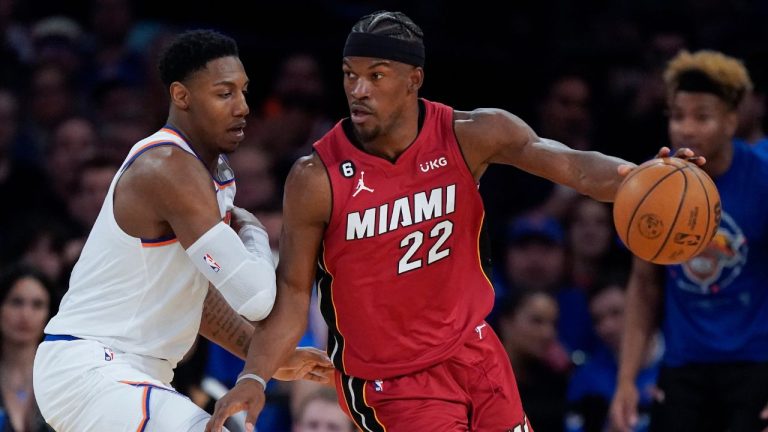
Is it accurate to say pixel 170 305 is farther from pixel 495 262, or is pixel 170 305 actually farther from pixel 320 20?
pixel 320 20

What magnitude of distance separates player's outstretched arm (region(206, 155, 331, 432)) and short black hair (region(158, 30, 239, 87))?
0.58 meters

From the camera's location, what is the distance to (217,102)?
17.5ft

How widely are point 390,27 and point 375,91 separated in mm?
279

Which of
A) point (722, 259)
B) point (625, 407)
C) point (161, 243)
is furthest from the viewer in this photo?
point (625, 407)

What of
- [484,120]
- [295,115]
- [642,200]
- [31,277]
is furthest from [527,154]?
[295,115]

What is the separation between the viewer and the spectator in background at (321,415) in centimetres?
776

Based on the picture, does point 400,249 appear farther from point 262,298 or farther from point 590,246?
point 590,246

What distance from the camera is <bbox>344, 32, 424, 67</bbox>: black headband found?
17.8 feet

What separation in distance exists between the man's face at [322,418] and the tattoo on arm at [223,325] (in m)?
1.96

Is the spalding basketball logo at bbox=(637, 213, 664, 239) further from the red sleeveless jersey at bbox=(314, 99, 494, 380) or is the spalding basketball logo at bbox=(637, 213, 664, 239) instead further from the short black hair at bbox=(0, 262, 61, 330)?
the short black hair at bbox=(0, 262, 61, 330)

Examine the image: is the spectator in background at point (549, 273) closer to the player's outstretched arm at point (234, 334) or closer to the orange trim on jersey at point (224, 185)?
the player's outstretched arm at point (234, 334)

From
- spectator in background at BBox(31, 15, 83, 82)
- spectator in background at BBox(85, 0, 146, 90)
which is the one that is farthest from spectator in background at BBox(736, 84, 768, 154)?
spectator in background at BBox(31, 15, 83, 82)

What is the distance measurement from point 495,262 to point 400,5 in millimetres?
2819

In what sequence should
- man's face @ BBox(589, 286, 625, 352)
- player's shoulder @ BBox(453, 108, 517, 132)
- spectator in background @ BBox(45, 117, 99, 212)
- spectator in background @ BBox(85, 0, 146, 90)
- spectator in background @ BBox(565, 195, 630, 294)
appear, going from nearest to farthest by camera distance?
player's shoulder @ BBox(453, 108, 517, 132) → man's face @ BBox(589, 286, 625, 352) → spectator in background @ BBox(565, 195, 630, 294) → spectator in background @ BBox(45, 117, 99, 212) → spectator in background @ BBox(85, 0, 146, 90)
